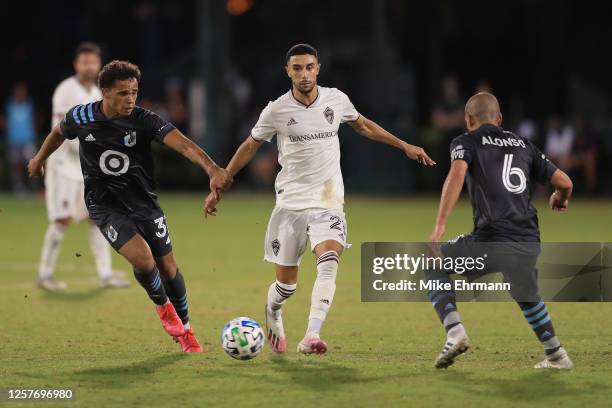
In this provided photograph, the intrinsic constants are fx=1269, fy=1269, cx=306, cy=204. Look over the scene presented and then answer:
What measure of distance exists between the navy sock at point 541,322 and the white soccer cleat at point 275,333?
198 cm

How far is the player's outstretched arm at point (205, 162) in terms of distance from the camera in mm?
9094

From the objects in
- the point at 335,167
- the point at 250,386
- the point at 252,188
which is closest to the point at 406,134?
the point at 252,188

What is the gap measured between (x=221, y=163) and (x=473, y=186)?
1828 centimetres

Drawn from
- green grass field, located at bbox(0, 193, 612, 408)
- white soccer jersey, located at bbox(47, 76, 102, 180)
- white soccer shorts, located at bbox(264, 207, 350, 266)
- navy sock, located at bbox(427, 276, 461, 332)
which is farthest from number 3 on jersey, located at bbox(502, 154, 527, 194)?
white soccer jersey, located at bbox(47, 76, 102, 180)

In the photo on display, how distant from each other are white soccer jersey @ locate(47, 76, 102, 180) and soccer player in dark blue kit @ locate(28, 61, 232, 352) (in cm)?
334

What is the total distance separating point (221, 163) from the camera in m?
26.8

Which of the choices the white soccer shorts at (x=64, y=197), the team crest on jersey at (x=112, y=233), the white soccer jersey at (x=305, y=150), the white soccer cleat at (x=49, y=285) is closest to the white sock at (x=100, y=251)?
the white soccer shorts at (x=64, y=197)

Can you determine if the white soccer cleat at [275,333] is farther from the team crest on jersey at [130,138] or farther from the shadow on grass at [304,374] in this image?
the team crest on jersey at [130,138]

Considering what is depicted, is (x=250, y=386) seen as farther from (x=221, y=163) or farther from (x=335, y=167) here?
(x=221, y=163)

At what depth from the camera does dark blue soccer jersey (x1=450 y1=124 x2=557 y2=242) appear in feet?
28.2

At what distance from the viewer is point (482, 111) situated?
8.73m

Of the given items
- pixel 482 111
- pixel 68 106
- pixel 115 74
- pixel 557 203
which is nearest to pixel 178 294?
pixel 115 74

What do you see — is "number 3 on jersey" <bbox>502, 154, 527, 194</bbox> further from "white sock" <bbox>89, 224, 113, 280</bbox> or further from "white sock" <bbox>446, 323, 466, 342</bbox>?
"white sock" <bbox>89, 224, 113, 280</bbox>

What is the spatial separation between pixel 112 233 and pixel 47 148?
0.94m
